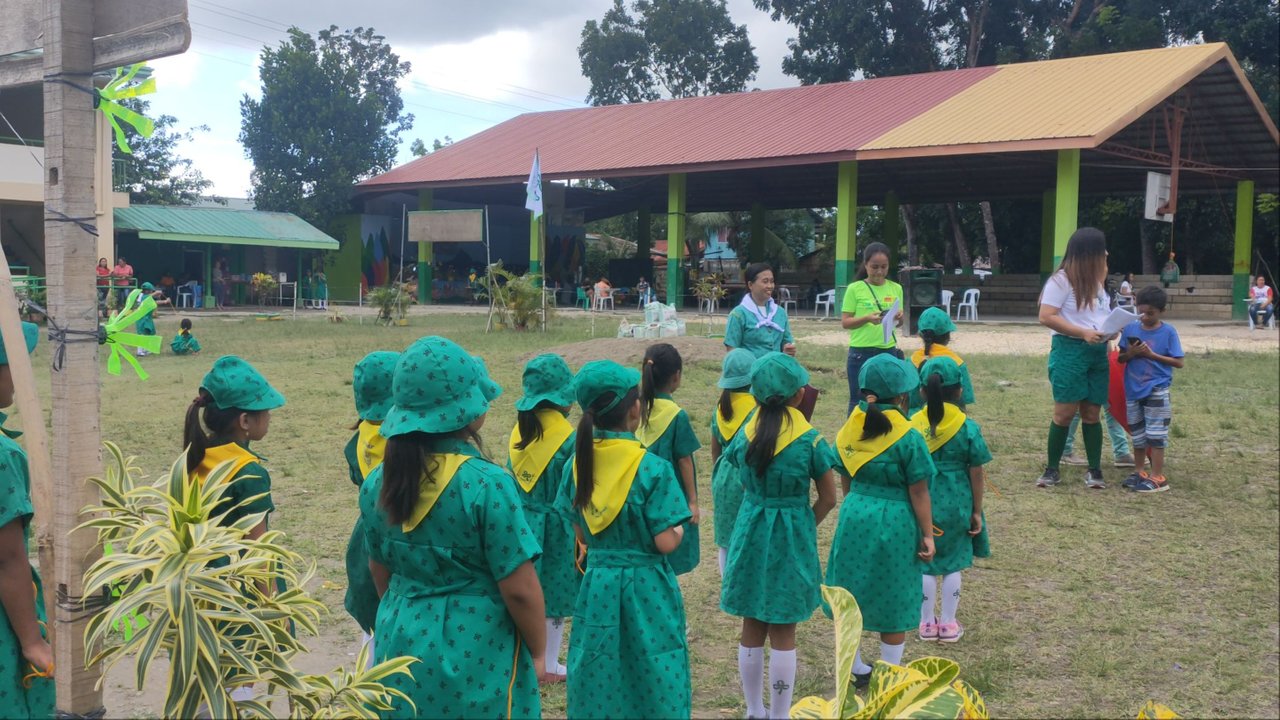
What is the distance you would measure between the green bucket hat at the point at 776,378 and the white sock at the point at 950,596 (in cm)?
134

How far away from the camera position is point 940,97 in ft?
75.8

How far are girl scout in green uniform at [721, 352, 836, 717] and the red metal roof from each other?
1808 cm

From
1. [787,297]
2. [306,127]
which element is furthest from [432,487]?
[306,127]

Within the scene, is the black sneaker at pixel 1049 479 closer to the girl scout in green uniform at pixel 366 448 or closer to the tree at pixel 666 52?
the girl scout in green uniform at pixel 366 448

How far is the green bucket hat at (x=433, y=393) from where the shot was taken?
231 centimetres

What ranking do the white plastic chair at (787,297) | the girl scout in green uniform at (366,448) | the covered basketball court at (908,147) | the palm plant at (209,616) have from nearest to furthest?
the palm plant at (209,616)
the girl scout in green uniform at (366,448)
the covered basketball court at (908,147)
the white plastic chair at (787,297)

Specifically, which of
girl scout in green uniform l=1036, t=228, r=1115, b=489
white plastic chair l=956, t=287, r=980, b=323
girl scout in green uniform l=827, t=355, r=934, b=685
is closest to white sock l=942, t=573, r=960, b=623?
girl scout in green uniform l=827, t=355, r=934, b=685

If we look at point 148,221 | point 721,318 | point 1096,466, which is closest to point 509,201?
point 148,221

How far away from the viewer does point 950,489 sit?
452 cm

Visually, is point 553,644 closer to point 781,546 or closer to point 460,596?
point 781,546

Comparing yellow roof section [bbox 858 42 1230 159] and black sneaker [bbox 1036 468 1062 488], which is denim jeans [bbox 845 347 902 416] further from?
yellow roof section [bbox 858 42 1230 159]

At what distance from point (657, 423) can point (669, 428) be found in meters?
0.05

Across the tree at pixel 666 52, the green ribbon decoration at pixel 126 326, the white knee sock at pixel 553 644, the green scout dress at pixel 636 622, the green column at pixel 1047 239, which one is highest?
the tree at pixel 666 52

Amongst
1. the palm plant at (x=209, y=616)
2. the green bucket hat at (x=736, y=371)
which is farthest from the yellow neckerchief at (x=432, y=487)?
the green bucket hat at (x=736, y=371)
